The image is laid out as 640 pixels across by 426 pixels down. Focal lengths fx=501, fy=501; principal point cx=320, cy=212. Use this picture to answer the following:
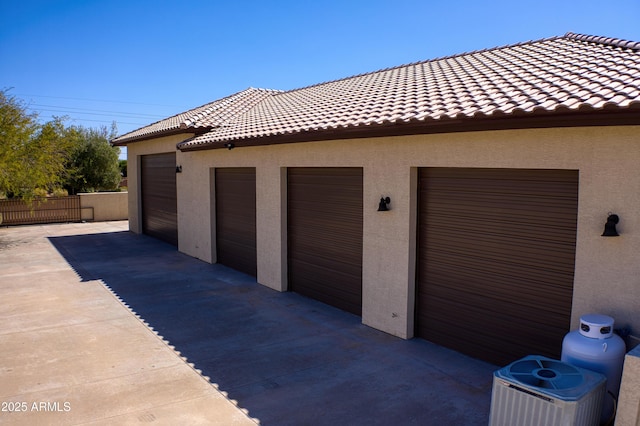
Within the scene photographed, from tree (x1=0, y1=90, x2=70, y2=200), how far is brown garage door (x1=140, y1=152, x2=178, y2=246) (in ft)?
11.2

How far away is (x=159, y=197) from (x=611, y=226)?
1603 cm

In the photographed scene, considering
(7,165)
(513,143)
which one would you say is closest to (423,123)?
(513,143)

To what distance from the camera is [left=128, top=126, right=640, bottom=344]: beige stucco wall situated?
5195mm

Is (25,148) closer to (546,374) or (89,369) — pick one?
(89,369)

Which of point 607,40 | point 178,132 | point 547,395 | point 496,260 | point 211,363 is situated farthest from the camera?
point 178,132

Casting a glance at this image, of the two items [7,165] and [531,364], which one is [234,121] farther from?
[531,364]

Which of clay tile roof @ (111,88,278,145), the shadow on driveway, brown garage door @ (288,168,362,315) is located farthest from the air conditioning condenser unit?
clay tile roof @ (111,88,278,145)

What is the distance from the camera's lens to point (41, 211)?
77.8 ft

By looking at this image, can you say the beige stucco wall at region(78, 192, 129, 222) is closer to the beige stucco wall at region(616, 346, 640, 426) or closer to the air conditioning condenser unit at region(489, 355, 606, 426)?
the air conditioning condenser unit at region(489, 355, 606, 426)

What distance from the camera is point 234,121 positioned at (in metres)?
14.8

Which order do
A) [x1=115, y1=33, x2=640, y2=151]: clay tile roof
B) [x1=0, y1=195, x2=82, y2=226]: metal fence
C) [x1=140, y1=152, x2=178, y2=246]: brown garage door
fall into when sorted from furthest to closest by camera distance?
[x1=0, y1=195, x2=82, y2=226]: metal fence
[x1=140, y1=152, x2=178, y2=246]: brown garage door
[x1=115, y1=33, x2=640, y2=151]: clay tile roof

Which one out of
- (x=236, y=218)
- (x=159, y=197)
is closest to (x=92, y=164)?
(x=159, y=197)

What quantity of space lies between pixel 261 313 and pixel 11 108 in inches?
600

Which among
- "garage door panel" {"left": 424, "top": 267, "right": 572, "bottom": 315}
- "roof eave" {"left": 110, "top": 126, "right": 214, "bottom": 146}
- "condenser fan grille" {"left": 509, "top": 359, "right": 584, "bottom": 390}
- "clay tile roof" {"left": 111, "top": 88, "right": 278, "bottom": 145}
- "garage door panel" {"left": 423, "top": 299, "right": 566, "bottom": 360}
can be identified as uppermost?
"clay tile roof" {"left": 111, "top": 88, "right": 278, "bottom": 145}
